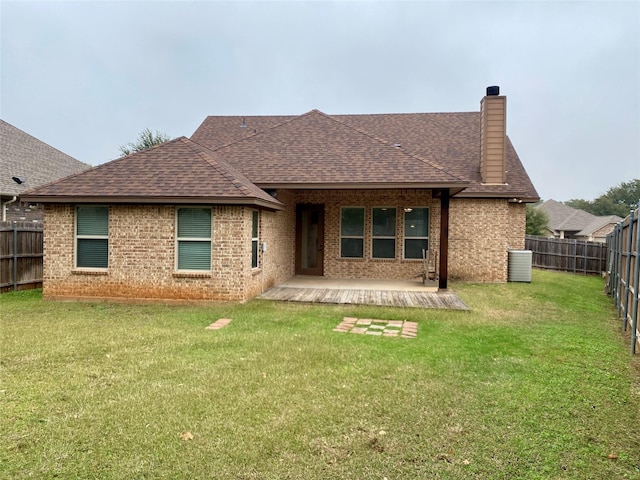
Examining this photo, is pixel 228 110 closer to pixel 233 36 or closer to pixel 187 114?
pixel 187 114

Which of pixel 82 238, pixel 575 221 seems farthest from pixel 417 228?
pixel 575 221

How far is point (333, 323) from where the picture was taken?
692 centimetres

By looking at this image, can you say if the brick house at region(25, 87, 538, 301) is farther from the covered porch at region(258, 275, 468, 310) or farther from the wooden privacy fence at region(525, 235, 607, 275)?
the wooden privacy fence at region(525, 235, 607, 275)

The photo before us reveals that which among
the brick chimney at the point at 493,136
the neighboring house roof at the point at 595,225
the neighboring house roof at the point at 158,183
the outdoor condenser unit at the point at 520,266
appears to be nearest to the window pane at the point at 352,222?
the neighboring house roof at the point at 158,183

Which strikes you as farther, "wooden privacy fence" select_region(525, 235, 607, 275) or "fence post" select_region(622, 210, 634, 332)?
"wooden privacy fence" select_region(525, 235, 607, 275)

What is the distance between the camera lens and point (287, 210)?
11.9m

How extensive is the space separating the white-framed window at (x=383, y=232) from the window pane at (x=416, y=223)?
0.42 meters

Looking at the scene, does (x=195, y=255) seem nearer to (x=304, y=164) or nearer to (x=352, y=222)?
(x=304, y=164)

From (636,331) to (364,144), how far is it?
8.17 m

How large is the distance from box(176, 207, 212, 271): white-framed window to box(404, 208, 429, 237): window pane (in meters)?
6.57

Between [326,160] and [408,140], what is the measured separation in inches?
222

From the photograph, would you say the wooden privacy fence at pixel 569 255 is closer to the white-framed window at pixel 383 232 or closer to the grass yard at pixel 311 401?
the white-framed window at pixel 383 232

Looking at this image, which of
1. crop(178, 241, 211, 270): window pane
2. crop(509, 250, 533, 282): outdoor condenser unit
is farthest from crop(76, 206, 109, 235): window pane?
crop(509, 250, 533, 282): outdoor condenser unit

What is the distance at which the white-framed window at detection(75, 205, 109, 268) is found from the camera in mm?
8641
